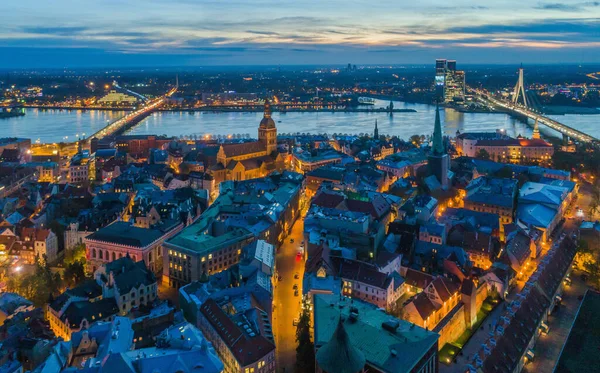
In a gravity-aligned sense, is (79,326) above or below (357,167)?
below

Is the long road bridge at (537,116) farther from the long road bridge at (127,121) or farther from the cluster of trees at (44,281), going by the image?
the cluster of trees at (44,281)

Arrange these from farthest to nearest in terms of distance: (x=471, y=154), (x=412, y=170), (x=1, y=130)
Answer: (x=1, y=130), (x=471, y=154), (x=412, y=170)

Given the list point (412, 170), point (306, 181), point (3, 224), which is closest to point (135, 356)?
point (3, 224)

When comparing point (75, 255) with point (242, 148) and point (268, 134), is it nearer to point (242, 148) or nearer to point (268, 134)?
point (242, 148)

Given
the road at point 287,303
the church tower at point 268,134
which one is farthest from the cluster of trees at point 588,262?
the church tower at point 268,134

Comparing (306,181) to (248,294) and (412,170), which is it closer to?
(412,170)

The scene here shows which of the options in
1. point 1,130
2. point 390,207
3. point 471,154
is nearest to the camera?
point 390,207

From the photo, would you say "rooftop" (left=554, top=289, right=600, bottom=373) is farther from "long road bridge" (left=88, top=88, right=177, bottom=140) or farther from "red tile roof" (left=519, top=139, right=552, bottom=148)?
"long road bridge" (left=88, top=88, right=177, bottom=140)

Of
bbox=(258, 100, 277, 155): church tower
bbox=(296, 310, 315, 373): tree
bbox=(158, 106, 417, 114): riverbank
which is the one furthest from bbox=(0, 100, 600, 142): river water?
bbox=(296, 310, 315, 373): tree
